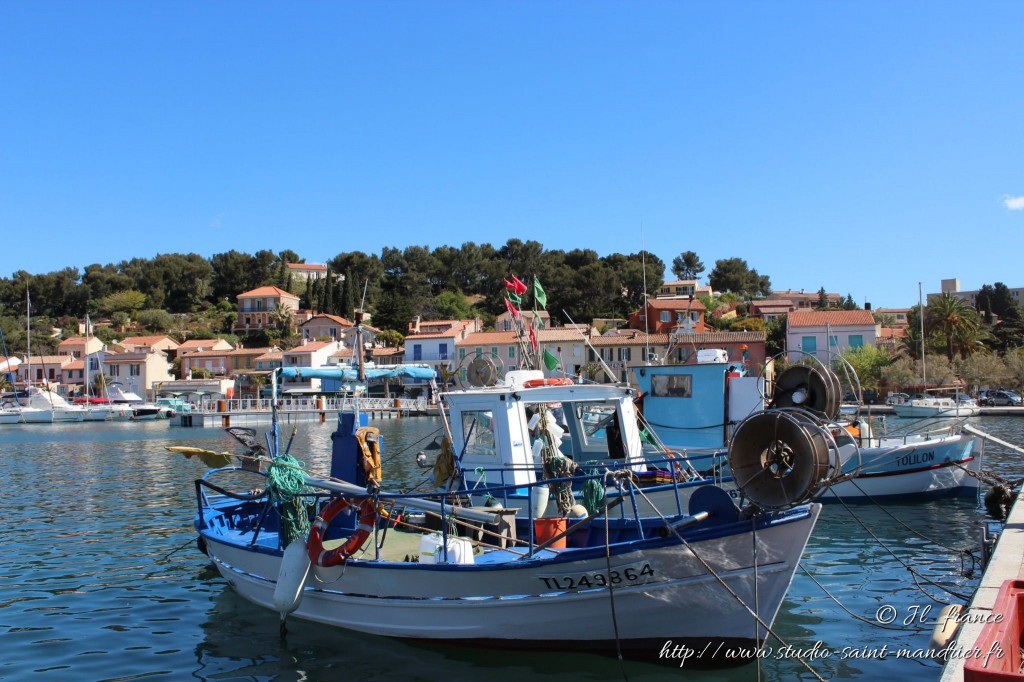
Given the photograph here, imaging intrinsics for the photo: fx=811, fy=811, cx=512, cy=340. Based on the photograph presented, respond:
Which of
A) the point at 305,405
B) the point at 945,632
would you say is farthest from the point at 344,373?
the point at 305,405

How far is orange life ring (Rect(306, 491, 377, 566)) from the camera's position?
983cm

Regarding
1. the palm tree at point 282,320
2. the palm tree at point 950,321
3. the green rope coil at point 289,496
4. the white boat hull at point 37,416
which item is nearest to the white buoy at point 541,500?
the green rope coil at point 289,496

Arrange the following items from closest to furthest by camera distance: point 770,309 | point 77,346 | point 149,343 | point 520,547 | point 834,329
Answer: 1. point 520,547
2. point 834,329
3. point 770,309
4. point 149,343
5. point 77,346

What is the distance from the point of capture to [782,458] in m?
7.52

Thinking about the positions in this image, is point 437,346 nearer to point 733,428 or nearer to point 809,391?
point 733,428

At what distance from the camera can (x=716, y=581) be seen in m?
8.30

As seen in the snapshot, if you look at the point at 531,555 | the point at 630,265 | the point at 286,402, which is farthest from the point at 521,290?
the point at 630,265

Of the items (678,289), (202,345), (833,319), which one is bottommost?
(202,345)

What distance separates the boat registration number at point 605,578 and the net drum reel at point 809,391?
2.53 metres

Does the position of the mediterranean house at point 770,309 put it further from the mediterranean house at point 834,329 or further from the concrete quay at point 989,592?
the concrete quay at point 989,592

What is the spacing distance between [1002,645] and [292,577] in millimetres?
7741

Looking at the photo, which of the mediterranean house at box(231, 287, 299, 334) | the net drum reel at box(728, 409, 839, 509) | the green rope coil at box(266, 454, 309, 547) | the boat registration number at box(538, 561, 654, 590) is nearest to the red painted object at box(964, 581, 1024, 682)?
the net drum reel at box(728, 409, 839, 509)

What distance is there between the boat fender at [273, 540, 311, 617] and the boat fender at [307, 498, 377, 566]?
117 millimetres

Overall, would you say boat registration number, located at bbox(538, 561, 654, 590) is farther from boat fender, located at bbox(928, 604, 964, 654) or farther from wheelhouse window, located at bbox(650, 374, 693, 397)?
wheelhouse window, located at bbox(650, 374, 693, 397)
